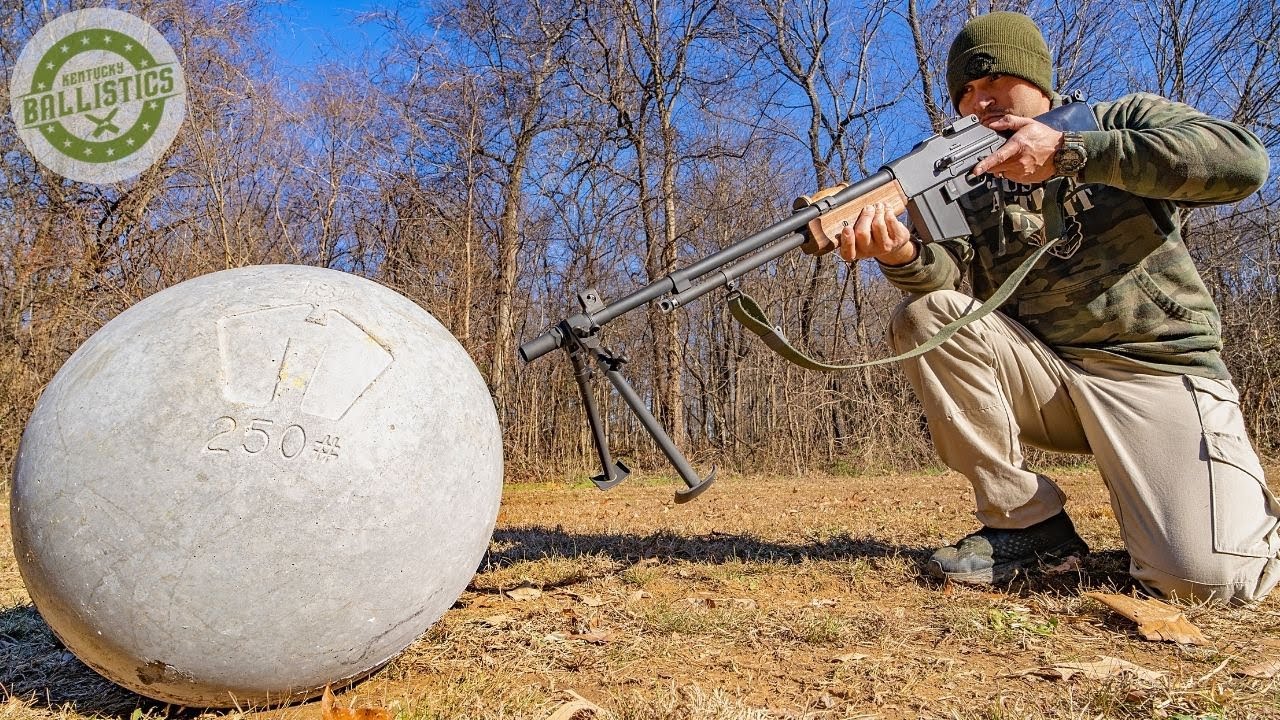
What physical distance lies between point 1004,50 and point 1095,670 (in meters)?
2.69

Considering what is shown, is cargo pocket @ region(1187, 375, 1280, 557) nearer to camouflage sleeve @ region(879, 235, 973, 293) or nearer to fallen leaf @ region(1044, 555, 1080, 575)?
fallen leaf @ region(1044, 555, 1080, 575)

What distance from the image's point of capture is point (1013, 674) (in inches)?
91.0

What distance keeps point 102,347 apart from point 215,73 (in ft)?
35.5

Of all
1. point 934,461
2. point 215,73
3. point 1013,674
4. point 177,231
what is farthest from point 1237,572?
point 215,73

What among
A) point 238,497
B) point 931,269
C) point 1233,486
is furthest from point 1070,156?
point 238,497

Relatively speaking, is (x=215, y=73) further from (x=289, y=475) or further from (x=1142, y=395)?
(x=1142, y=395)

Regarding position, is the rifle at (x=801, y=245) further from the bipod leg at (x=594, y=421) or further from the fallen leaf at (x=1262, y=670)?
the fallen leaf at (x=1262, y=670)

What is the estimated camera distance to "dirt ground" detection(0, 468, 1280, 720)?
2.09m

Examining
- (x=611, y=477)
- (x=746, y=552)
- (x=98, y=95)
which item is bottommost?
(x=746, y=552)

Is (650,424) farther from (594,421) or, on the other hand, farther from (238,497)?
(238,497)

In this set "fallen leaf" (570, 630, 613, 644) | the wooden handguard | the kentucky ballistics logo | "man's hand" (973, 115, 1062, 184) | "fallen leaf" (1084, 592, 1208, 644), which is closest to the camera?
"fallen leaf" (1084, 592, 1208, 644)

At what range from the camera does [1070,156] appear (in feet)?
10.4

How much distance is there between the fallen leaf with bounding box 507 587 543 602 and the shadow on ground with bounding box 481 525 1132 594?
0.54 meters

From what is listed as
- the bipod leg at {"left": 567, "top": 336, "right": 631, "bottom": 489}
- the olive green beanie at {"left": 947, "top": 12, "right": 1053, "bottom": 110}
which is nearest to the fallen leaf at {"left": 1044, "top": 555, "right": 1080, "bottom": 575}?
the bipod leg at {"left": 567, "top": 336, "right": 631, "bottom": 489}
